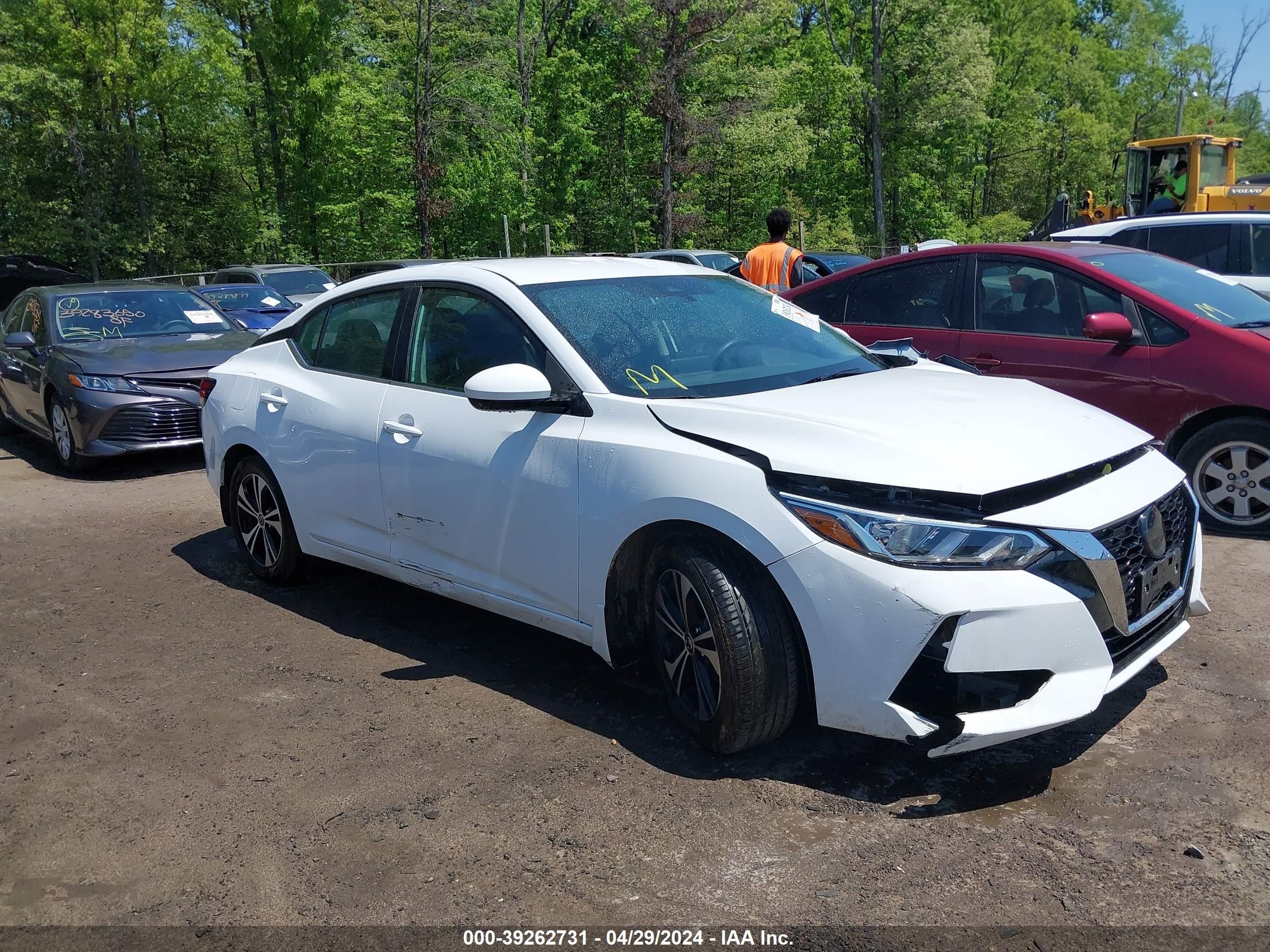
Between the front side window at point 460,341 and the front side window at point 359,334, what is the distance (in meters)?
0.22

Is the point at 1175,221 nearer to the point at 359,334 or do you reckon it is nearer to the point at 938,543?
the point at 359,334

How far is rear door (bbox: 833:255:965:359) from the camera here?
6973mm

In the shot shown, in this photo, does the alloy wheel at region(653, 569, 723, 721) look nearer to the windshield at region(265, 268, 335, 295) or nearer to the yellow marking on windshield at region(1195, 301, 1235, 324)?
the yellow marking on windshield at region(1195, 301, 1235, 324)

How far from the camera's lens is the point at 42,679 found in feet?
15.2

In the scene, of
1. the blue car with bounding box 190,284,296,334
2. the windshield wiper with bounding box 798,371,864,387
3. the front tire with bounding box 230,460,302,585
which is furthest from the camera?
the blue car with bounding box 190,284,296,334

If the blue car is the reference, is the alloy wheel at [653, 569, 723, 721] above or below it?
below

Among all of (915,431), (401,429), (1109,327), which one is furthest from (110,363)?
(915,431)

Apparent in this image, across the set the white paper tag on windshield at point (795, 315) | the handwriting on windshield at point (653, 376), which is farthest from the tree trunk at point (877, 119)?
the handwriting on windshield at point (653, 376)

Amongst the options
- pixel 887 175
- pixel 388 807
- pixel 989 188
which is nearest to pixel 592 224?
pixel 887 175

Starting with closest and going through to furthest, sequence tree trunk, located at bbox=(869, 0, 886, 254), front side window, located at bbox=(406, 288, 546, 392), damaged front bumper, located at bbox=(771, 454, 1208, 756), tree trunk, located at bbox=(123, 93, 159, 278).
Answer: damaged front bumper, located at bbox=(771, 454, 1208, 756), front side window, located at bbox=(406, 288, 546, 392), tree trunk, located at bbox=(123, 93, 159, 278), tree trunk, located at bbox=(869, 0, 886, 254)

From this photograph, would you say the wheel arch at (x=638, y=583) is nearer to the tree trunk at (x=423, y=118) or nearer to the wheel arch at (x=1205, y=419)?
the wheel arch at (x=1205, y=419)

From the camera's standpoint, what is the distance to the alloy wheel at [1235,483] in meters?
6.01

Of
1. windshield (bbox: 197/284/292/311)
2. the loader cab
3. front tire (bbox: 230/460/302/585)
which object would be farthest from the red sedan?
the loader cab

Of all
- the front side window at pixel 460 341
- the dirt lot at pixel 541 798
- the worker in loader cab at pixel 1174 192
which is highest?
the worker in loader cab at pixel 1174 192
